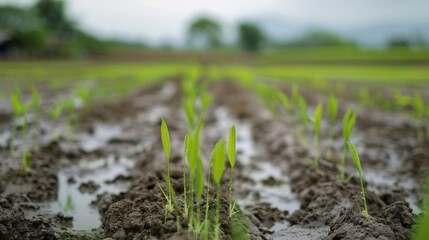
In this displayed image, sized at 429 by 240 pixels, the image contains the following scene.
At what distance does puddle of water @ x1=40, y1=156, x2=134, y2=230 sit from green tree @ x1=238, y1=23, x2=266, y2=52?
205 feet

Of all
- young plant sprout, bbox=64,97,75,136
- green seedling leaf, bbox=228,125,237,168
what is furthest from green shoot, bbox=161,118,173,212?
young plant sprout, bbox=64,97,75,136

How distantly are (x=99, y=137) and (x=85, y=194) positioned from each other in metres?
2.46

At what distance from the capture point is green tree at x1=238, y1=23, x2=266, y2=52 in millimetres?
64938

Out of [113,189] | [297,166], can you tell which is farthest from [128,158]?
[297,166]

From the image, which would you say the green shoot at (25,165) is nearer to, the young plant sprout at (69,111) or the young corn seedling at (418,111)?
the young plant sprout at (69,111)

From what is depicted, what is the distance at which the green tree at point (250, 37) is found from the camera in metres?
64.9

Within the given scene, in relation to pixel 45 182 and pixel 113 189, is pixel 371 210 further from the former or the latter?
pixel 45 182

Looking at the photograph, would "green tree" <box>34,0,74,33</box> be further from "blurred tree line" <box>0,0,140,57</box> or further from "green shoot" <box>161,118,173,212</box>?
"green shoot" <box>161,118,173,212</box>

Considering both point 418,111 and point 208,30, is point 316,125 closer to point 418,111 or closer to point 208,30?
point 418,111

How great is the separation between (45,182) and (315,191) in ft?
7.63

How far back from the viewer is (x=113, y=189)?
3.54m

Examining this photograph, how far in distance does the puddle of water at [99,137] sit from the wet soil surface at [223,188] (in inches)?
0.6

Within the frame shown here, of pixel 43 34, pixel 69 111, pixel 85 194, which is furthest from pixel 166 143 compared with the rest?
pixel 43 34

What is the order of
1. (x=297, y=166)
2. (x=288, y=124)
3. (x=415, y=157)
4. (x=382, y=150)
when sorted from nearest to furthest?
(x=297, y=166)
(x=415, y=157)
(x=382, y=150)
(x=288, y=124)
